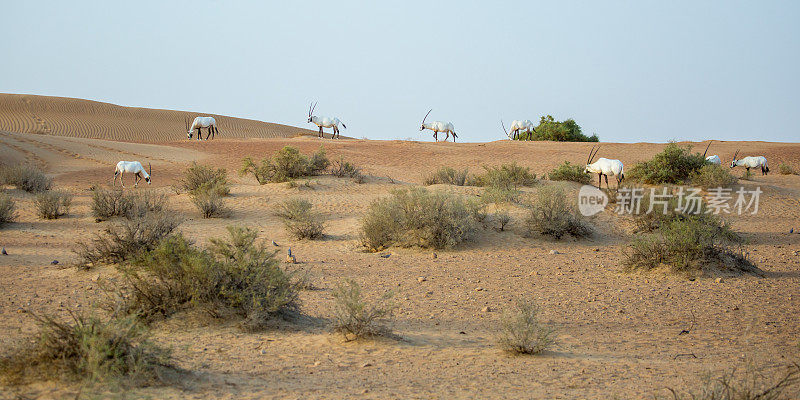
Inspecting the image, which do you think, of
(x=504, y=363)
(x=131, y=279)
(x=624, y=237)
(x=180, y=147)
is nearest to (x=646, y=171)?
(x=624, y=237)

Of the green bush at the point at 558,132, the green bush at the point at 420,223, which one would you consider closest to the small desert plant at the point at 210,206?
the green bush at the point at 420,223

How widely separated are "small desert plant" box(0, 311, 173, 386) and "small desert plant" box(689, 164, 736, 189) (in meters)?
15.7

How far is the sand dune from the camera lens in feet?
165

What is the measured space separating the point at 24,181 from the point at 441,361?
15.6 metres

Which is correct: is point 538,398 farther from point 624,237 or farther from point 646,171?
point 646,171

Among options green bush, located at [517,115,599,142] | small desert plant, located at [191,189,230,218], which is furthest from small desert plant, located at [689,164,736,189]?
green bush, located at [517,115,599,142]

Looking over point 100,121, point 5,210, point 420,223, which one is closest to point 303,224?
point 420,223

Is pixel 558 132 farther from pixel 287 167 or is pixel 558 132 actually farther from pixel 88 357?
pixel 88 357

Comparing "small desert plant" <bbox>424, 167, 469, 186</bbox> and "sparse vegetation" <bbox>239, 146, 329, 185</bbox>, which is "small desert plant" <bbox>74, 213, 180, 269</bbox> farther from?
"small desert plant" <bbox>424, 167, 469, 186</bbox>

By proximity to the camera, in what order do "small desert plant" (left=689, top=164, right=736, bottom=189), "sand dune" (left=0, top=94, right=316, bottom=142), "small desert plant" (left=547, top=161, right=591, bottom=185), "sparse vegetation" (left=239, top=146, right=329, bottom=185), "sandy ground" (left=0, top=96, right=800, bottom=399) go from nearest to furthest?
"sandy ground" (left=0, top=96, right=800, bottom=399) → "small desert plant" (left=689, top=164, right=736, bottom=189) → "small desert plant" (left=547, top=161, right=591, bottom=185) → "sparse vegetation" (left=239, top=146, right=329, bottom=185) → "sand dune" (left=0, top=94, right=316, bottom=142)

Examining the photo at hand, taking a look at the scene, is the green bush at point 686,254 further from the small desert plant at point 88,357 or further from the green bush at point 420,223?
the small desert plant at point 88,357

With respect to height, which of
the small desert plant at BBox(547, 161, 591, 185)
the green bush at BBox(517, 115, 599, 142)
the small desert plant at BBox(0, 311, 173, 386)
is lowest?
the small desert plant at BBox(0, 311, 173, 386)

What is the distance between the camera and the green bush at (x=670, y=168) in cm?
1734

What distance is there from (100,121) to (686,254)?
57421mm
